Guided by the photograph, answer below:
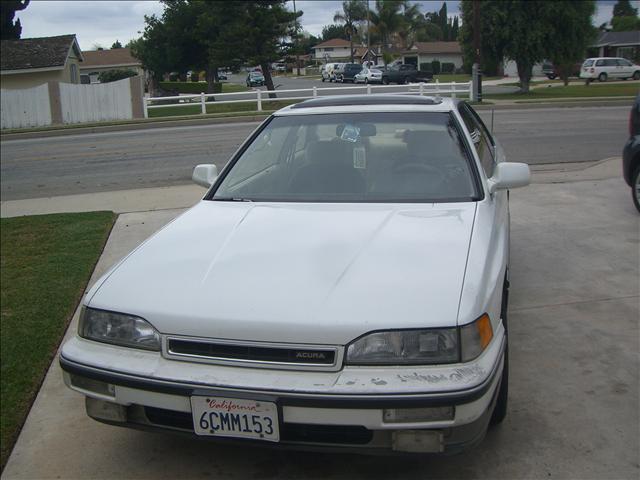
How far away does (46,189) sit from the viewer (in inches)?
463

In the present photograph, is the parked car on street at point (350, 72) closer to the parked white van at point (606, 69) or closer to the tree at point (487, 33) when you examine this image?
the parked white van at point (606, 69)

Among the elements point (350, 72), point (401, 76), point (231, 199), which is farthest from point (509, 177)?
point (350, 72)

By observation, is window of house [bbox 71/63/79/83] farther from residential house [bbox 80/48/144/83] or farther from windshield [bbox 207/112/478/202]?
windshield [bbox 207/112/478/202]

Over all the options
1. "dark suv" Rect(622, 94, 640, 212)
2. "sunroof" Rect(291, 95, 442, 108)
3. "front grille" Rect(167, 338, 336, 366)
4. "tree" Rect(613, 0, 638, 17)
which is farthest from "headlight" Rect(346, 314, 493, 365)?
"tree" Rect(613, 0, 638, 17)

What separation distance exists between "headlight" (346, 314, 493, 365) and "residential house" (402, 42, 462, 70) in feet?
272

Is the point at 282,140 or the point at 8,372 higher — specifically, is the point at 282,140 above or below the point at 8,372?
above

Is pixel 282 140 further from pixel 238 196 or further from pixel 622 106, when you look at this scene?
pixel 622 106

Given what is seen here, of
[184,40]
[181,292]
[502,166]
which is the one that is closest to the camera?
[181,292]

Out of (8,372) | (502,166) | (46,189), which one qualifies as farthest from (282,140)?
(46,189)

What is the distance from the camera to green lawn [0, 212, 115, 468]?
4.16 meters

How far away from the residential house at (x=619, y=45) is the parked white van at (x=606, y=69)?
22215 mm

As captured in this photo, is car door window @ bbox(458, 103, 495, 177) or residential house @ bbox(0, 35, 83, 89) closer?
car door window @ bbox(458, 103, 495, 177)

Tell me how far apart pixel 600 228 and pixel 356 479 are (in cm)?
506

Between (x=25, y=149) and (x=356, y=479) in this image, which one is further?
(x=25, y=149)
